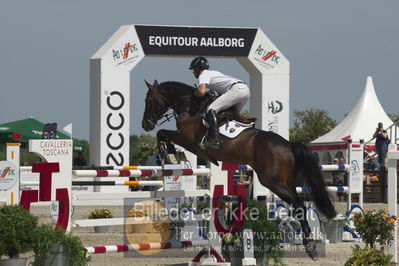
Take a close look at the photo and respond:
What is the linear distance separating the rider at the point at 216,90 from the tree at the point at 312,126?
3301cm

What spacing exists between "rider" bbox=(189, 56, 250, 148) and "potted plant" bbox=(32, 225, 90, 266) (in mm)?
2304

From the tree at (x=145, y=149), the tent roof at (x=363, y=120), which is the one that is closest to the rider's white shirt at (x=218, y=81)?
the tent roof at (x=363, y=120)

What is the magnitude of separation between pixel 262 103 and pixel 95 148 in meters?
4.17

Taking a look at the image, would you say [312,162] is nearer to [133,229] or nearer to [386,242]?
[386,242]

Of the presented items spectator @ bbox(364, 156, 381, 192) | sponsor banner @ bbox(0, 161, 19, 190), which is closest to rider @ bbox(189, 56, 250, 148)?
sponsor banner @ bbox(0, 161, 19, 190)

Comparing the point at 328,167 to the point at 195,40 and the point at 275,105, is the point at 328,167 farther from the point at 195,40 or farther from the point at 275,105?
the point at 275,105

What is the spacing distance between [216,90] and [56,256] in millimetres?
3165

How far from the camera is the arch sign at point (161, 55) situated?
18984mm

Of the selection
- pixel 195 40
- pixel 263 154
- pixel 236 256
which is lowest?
pixel 236 256

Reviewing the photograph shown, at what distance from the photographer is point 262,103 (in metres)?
20.3

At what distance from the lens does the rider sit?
8484 millimetres

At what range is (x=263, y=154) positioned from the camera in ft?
27.7

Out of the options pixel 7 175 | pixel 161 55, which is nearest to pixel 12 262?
pixel 7 175

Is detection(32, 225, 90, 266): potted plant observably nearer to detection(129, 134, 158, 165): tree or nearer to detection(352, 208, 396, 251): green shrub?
detection(352, 208, 396, 251): green shrub
